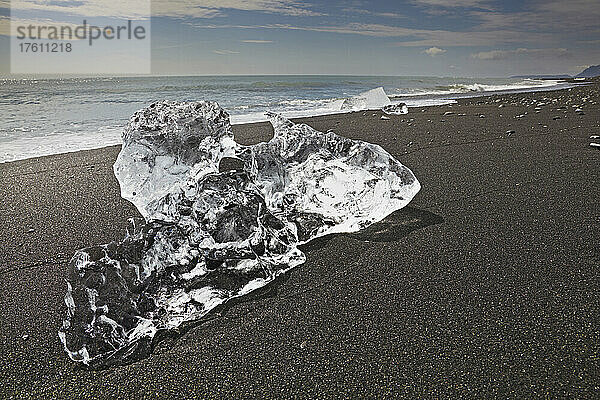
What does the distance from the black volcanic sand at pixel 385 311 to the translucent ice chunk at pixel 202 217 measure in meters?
0.10

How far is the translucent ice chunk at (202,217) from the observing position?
151 centimetres

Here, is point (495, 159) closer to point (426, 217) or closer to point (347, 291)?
point (426, 217)

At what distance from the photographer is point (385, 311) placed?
1.63 metres

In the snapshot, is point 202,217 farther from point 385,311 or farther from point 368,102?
point 368,102

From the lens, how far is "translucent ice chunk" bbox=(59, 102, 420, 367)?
1510mm

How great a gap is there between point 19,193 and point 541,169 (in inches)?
157

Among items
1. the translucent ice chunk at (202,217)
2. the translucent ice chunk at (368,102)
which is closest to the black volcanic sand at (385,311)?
the translucent ice chunk at (202,217)

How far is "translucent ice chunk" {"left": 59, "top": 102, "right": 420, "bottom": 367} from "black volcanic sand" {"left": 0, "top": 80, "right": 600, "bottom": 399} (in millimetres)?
99

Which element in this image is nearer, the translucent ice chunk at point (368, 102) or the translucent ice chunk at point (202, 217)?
the translucent ice chunk at point (202, 217)

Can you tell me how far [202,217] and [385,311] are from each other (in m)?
0.87

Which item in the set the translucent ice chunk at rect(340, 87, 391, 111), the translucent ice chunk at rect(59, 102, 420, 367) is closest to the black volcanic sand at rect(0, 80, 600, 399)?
the translucent ice chunk at rect(59, 102, 420, 367)

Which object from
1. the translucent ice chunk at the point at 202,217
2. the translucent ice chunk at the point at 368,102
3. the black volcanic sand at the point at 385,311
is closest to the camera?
the black volcanic sand at the point at 385,311

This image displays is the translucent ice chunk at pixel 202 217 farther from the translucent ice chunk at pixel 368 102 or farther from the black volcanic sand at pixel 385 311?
the translucent ice chunk at pixel 368 102

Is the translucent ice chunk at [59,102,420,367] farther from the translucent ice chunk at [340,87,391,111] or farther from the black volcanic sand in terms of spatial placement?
the translucent ice chunk at [340,87,391,111]
